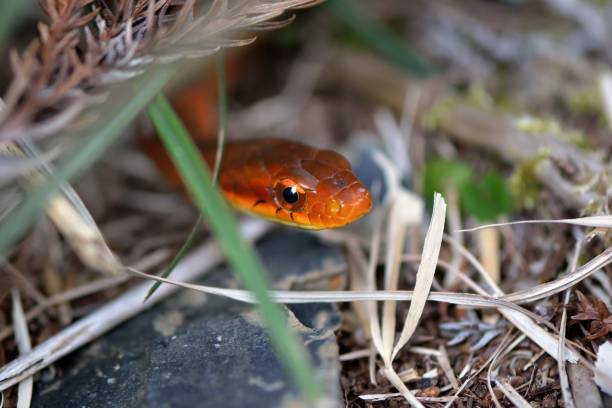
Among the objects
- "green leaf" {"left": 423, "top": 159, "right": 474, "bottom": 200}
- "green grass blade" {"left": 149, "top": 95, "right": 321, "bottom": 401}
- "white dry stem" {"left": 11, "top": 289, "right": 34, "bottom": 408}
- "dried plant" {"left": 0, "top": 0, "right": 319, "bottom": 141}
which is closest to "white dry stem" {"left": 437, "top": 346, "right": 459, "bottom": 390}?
"green grass blade" {"left": 149, "top": 95, "right": 321, "bottom": 401}

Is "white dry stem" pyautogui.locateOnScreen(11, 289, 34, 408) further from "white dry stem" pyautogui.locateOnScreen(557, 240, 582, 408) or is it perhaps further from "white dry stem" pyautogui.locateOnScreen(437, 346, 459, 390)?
"white dry stem" pyautogui.locateOnScreen(557, 240, 582, 408)

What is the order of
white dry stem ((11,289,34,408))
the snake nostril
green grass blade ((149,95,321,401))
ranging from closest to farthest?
green grass blade ((149,95,321,401)) → white dry stem ((11,289,34,408)) → the snake nostril

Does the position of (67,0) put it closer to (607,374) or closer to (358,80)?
(607,374)

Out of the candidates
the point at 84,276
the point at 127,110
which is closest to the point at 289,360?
the point at 127,110

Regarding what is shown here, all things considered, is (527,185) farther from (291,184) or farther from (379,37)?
(379,37)

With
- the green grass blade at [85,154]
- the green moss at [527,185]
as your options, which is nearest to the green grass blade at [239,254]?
the green grass blade at [85,154]

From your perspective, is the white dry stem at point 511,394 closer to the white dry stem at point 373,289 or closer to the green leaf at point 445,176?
the white dry stem at point 373,289

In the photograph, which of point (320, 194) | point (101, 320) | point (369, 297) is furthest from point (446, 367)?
point (101, 320)
